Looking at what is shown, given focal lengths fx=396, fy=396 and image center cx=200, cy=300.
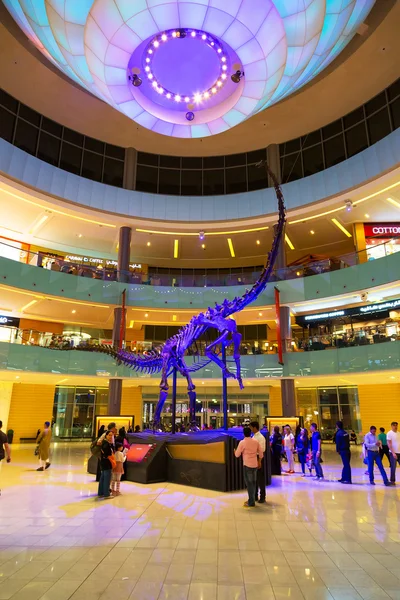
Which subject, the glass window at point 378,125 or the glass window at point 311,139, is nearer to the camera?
the glass window at point 378,125

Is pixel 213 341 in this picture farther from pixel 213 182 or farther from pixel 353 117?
pixel 353 117

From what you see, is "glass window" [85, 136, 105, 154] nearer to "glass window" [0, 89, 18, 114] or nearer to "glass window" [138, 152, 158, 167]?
"glass window" [138, 152, 158, 167]

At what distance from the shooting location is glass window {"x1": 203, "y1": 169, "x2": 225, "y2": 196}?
88.7 ft

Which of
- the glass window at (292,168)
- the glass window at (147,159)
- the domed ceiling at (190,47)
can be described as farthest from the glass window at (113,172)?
the glass window at (292,168)

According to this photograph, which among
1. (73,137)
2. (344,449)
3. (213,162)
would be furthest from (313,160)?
(344,449)

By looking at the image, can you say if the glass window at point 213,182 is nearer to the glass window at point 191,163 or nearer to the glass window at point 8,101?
the glass window at point 191,163

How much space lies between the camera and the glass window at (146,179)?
87.5 ft

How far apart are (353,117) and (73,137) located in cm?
1714

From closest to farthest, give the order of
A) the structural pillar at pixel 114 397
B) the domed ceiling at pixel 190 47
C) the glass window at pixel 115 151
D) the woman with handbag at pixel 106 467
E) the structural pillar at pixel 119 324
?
1. the woman with handbag at pixel 106 467
2. the domed ceiling at pixel 190 47
3. the structural pillar at pixel 114 397
4. the structural pillar at pixel 119 324
5. the glass window at pixel 115 151

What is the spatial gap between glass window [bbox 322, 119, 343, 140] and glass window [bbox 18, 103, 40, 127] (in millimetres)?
17358

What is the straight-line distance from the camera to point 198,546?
189 inches

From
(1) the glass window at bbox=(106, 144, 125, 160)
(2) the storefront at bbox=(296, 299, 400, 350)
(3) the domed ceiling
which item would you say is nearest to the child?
(2) the storefront at bbox=(296, 299, 400, 350)

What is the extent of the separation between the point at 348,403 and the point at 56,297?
1847 cm

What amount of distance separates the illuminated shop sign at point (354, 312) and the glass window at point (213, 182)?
1015 cm
